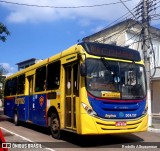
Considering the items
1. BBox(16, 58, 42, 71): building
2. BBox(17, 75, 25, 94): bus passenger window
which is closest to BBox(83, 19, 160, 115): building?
BBox(17, 75, 25, 94): bus passenger window

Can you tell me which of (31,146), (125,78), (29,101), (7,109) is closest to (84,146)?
(31,146)

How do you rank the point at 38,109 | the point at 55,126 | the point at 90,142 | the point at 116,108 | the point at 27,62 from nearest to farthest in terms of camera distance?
the point at 116,108 < the point at 90,142 < the point at 55,126 < the point at 38,109 < the point at 27,62

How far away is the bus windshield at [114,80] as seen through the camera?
9.45 m

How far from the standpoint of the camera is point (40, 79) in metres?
13.0

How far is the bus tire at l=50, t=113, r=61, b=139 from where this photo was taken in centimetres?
1093

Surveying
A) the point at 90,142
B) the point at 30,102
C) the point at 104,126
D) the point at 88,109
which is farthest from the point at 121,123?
the point at 30,102

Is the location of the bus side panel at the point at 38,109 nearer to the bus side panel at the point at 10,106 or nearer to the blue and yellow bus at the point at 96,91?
the blue and yellow bus at the point at 96,91

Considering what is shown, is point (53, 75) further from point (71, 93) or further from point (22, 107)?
point (22, 107)

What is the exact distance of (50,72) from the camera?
39.2ft

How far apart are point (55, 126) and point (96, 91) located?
2585mm

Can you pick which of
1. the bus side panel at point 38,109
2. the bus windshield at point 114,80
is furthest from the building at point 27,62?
the bus windshield at point 114,80

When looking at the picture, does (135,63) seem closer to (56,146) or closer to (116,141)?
(116,141)

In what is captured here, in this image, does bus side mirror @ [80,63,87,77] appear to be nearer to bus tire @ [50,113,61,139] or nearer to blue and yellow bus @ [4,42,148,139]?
blue and yellow bus @ [4,42,148,139]

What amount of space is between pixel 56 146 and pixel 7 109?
32.5 ft
